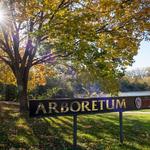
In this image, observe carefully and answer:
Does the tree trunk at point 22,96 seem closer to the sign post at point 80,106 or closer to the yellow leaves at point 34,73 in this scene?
the yellow leaves at point 34,73

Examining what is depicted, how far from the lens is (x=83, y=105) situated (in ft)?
35.9

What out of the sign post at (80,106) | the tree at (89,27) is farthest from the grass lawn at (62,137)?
the tree at (89,27)

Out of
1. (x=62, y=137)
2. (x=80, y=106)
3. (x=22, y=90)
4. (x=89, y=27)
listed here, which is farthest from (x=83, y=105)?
(x=22, y=90)

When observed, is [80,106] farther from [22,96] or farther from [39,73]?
[39,73]

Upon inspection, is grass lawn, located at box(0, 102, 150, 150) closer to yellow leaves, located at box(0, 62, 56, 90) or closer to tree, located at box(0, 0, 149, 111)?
tree, located at box(0, 0, 149, 111)

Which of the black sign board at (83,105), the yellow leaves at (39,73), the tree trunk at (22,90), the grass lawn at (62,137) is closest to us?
the black sign board at (83,105)

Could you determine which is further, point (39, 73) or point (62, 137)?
point (39, 73)

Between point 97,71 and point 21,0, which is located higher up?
point 21,0

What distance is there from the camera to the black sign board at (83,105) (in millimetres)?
10055

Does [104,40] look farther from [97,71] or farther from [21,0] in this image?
[21,0]

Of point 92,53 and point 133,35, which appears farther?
point 133,35

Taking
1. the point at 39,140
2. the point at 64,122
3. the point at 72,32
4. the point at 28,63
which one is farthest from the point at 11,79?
the point at 39,140

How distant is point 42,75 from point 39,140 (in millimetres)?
17389

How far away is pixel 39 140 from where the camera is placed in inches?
482
